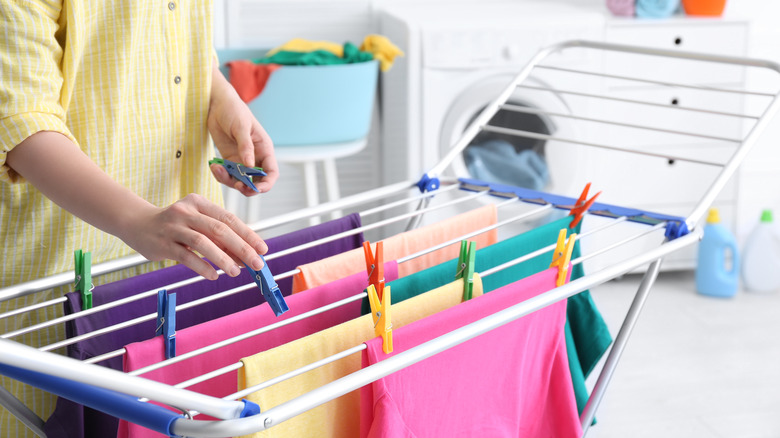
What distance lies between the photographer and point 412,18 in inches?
125

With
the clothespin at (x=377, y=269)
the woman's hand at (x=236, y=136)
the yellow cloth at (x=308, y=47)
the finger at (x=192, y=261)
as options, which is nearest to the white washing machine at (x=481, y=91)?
the yellow cloth at (x=308, y=47)

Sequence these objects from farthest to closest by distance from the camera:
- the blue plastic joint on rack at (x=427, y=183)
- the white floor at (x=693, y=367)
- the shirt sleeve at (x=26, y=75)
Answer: the white floor at (x=693, y=367) < the blue plastic joint on rack at (x=427, y=183) < the shirt sleeve at (x=26, y=75)

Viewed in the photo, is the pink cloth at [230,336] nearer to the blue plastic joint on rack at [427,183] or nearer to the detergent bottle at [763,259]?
the blue plastic joint on rack at [427,183]

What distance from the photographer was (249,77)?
→ 2771mm

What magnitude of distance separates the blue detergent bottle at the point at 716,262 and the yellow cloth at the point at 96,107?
2.36 meters

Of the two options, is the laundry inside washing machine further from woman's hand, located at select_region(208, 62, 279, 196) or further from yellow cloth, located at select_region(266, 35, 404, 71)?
woman's hand, located at select_region(208, 62, 279, 196)

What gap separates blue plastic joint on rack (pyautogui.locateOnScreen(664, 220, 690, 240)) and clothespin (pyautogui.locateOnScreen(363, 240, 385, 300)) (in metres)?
0.51

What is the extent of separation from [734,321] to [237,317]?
7.98 ft

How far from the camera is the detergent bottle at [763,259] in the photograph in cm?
331

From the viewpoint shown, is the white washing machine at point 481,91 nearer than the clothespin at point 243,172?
No

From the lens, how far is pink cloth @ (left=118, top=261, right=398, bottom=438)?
0.96 metres

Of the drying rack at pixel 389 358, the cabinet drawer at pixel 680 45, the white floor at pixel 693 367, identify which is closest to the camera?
the drying rack at pixel 389 358

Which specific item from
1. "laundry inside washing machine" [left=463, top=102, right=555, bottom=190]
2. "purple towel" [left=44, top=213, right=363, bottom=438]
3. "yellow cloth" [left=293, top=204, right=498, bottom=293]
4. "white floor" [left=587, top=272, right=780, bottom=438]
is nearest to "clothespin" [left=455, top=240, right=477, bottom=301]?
"yellow cloth" [left=293, top=204, right=498, bottom=293]

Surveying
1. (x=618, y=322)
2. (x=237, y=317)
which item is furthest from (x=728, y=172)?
(x=618, y=322)
